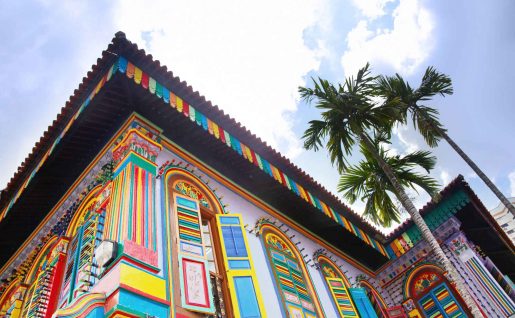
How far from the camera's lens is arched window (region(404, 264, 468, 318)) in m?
9.75

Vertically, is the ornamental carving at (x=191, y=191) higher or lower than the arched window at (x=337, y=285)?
higher

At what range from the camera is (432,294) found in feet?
33.9

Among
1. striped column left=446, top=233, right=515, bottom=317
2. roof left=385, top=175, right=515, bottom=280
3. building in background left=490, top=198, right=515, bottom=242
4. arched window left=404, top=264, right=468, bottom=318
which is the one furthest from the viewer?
building in background left=490, top=198, right=515, bottom=242

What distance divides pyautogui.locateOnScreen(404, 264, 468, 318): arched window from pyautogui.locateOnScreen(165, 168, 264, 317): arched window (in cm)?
641

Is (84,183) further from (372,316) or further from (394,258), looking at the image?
(394,258)

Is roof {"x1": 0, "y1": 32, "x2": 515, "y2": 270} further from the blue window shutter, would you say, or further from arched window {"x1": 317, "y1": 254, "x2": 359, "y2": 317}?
the blue window shutter

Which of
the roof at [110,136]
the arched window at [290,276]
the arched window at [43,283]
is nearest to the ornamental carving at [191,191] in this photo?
the roof at [110,136]

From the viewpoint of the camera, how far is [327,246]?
10.5 m

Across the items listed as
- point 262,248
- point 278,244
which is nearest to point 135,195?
point 262,248

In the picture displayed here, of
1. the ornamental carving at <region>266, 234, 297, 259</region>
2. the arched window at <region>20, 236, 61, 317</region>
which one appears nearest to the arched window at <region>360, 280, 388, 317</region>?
the ornamental carving at <region>266, 234, 297, 259</region>

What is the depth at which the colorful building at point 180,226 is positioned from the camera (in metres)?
5.10

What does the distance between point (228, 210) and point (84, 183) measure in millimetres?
3056

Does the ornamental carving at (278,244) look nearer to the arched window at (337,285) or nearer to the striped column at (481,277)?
the arched window at (337,285)

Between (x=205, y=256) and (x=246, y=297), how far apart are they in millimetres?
915
